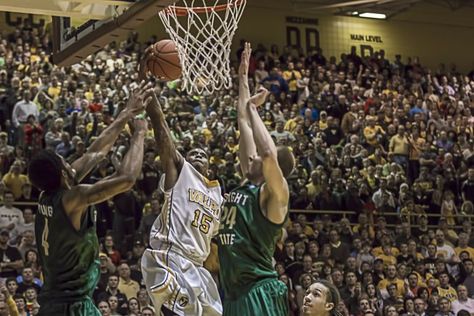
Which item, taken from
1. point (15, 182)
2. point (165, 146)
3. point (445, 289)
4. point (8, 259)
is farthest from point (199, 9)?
point (445, 289)

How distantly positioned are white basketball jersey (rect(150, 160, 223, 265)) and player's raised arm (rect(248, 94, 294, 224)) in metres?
0.44

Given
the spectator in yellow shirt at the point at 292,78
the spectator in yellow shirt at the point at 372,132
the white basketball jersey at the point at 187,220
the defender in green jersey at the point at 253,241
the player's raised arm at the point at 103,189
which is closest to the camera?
the player's raised arm at the point at 103,189

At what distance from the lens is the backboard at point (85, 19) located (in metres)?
6.47

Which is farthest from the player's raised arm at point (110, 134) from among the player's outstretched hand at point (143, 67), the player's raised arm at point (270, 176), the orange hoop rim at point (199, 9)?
the orange hoop rim at point (199, 9)

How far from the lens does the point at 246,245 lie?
5.86 meters

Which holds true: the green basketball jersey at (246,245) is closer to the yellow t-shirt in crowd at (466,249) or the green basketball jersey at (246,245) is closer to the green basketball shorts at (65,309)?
the green basketball shorts at (65,309)

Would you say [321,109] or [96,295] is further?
[321,109]

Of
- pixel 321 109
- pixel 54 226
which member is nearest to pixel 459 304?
pixel 321 109

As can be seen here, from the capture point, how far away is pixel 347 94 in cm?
1969

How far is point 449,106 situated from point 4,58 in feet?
29.8

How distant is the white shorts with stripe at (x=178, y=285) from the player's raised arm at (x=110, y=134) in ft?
2.22

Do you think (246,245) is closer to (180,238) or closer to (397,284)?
(180,238)

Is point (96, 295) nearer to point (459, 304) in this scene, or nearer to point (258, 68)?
point (459, 304)

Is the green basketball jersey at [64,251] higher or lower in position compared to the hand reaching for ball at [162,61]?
lower
